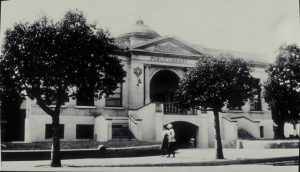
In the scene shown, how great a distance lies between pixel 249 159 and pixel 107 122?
12.6m

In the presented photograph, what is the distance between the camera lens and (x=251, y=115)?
37.2 m

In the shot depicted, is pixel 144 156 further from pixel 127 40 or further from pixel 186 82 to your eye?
pixel 127 40

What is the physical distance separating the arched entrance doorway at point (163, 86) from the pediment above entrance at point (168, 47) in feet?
8.12

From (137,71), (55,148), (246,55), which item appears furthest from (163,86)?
(55,148)

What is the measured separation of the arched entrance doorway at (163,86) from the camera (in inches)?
1385

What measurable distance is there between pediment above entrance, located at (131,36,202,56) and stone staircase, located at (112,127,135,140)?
6323 millimetres

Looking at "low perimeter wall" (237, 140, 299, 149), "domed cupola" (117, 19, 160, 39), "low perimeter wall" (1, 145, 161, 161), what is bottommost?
"low perimeter wall" (1, 145, 161, 161)

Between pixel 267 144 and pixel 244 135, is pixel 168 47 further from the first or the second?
pixel 267 144

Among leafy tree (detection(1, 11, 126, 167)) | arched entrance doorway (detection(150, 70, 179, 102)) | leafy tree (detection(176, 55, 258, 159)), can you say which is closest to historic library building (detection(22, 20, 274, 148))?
arched entrance doorway (detection(150, 70, 179, 102))

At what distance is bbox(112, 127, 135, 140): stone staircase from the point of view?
29188mm

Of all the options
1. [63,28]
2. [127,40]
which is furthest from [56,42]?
[127,40]

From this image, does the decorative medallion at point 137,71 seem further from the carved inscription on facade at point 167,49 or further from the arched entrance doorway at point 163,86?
the arched entrance doorway at point 163,86

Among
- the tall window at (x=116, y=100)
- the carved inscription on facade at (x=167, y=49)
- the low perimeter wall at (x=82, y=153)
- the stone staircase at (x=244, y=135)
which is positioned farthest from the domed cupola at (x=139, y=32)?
the low perimeter wall at (x=82, y=153)

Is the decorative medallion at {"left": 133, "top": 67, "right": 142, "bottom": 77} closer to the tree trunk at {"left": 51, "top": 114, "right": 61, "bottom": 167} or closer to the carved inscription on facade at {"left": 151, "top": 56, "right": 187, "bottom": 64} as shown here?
the carved inscription on facade at {"left": 151, "top": 56, "right": 187, "bottom": 64}
